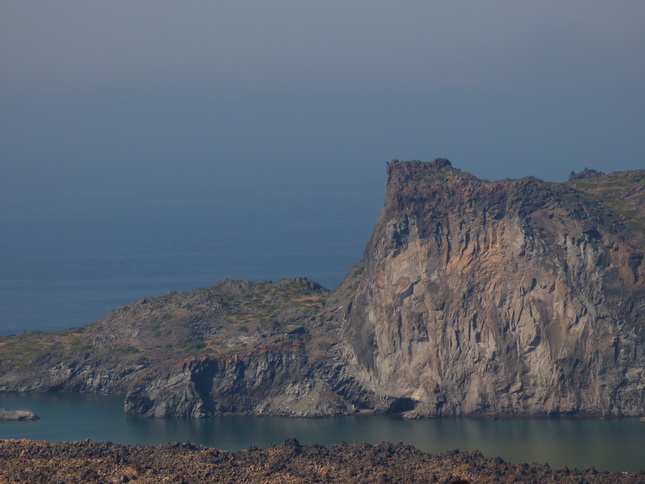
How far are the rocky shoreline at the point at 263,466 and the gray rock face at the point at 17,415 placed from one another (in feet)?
79.9

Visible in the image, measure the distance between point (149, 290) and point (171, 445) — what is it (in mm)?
105794

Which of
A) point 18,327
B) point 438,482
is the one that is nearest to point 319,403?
point 438,482

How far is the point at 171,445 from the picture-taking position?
283ft

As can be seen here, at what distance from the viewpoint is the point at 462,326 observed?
110m

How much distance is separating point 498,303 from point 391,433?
46.4 ft

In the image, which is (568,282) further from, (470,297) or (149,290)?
(149,290)

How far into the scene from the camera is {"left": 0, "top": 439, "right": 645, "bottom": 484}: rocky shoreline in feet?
257

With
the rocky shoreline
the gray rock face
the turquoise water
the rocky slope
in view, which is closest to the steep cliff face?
the rocky slope

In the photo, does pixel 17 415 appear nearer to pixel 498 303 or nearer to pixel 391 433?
pixel 391 433

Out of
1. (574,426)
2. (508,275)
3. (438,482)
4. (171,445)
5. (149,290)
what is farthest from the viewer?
(149,290)

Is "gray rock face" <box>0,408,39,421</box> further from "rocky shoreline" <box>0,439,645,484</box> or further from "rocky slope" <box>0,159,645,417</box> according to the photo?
"rocky shoreline" <box>0,439,645,484</box>

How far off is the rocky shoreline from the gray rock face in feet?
79.9

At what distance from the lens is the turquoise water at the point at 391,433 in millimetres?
92812

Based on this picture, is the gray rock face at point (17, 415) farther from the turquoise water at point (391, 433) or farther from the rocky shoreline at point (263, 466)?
the rocky shoreline at point (263, 466)
